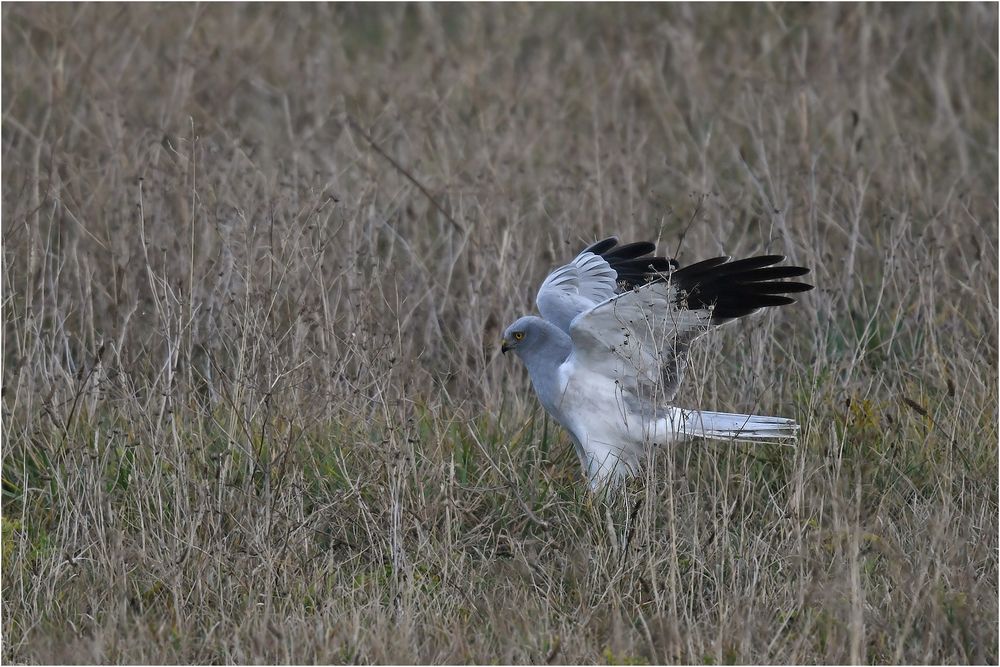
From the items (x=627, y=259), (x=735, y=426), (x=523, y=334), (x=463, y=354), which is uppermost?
(x=627, y=259)

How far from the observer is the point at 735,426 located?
4168 mm

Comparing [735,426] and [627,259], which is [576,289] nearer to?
[627,259]

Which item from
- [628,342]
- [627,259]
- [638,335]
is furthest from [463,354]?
[628,342]

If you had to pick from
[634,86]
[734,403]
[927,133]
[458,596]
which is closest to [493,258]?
[734,403]

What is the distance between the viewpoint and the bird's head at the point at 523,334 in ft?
14.7

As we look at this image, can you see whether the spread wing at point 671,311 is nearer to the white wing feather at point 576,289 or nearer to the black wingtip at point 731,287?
the black wingtip at point 731,287

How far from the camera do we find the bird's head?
448 cm

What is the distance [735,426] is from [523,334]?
0.84 m

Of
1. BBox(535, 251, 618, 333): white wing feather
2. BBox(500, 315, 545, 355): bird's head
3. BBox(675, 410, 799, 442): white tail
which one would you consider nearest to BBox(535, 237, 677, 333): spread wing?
BBox(535, 251, 618, 333): white wing feather

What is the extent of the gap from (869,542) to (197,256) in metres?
3.19

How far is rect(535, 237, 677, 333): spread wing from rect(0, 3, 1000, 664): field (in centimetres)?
32

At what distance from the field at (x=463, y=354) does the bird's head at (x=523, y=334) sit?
305mm

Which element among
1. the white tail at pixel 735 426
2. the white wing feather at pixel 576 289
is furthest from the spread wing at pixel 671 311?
the white wing feather at pixel 576 289

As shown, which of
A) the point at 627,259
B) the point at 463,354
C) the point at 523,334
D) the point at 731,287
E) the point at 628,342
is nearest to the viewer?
the point at 628,342
